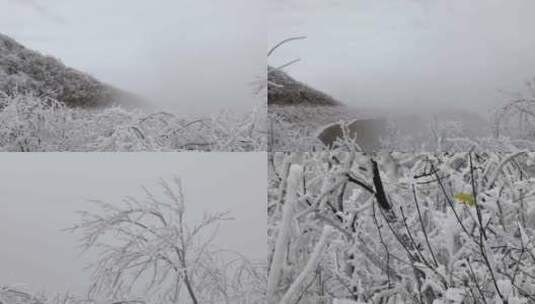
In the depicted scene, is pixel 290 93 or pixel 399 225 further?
pixel 290 93

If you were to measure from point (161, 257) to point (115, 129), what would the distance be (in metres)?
0.44

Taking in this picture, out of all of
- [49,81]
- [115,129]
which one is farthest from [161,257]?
[49,81]

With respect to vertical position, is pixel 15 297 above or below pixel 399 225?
below

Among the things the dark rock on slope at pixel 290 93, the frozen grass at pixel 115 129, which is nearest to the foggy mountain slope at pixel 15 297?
the frozen grass at pixel 115 129

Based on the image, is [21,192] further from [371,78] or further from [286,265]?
[371,78]

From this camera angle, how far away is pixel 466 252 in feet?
6.66

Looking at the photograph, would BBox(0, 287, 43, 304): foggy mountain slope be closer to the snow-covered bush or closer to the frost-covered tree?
the frost-covered tree

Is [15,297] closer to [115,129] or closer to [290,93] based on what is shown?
[115,129]

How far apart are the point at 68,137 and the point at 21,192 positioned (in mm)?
233

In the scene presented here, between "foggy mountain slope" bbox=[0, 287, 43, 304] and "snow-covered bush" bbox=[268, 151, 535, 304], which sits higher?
"snow-covered bush" bbox=[268, 151, 535, 304]

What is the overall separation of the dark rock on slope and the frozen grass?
7 centimetres

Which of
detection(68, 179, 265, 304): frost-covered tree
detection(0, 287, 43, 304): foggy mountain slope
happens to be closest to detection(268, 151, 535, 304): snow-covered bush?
detection(68, 179, 265, 304): frost-covered tree

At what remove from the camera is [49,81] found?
7.26 ft

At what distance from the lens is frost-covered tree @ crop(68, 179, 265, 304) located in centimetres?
221
